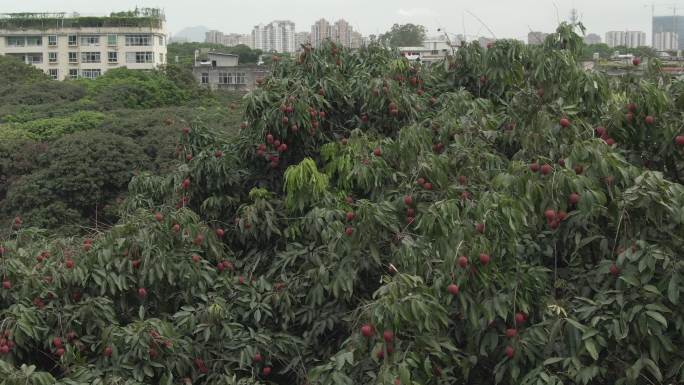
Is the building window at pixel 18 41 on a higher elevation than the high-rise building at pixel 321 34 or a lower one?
higher

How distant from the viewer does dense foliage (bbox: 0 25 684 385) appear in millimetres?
3117

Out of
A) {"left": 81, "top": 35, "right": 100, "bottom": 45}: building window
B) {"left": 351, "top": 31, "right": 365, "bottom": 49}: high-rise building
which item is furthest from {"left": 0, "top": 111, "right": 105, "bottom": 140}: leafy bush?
{"left": 81, "top": 35, "right": 100, "bottom": 45}: building window

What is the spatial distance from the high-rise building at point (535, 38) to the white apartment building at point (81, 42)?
45218 millimetres

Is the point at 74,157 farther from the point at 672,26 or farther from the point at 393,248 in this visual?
the point at 393,248

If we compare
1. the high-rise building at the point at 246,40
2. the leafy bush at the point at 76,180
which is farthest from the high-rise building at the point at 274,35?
the leafy bush at the point at 76,180

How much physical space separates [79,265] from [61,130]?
19.2 m

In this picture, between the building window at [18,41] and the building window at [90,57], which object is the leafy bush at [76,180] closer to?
the building window at [90,57]

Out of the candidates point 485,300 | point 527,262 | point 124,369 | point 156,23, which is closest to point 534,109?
point 527,262

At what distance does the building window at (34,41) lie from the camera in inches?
1964

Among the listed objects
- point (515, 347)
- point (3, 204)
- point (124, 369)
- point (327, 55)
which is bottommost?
point (3, 204)

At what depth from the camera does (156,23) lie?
48.8 m

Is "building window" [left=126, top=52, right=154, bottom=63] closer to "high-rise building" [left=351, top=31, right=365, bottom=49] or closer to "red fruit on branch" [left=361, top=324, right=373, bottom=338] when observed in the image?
"high-rise building" [left=351, top=31, right=365, bottom=49]

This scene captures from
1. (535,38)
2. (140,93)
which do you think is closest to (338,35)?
(535,38)

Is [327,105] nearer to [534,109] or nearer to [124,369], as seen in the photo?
[534,109]
